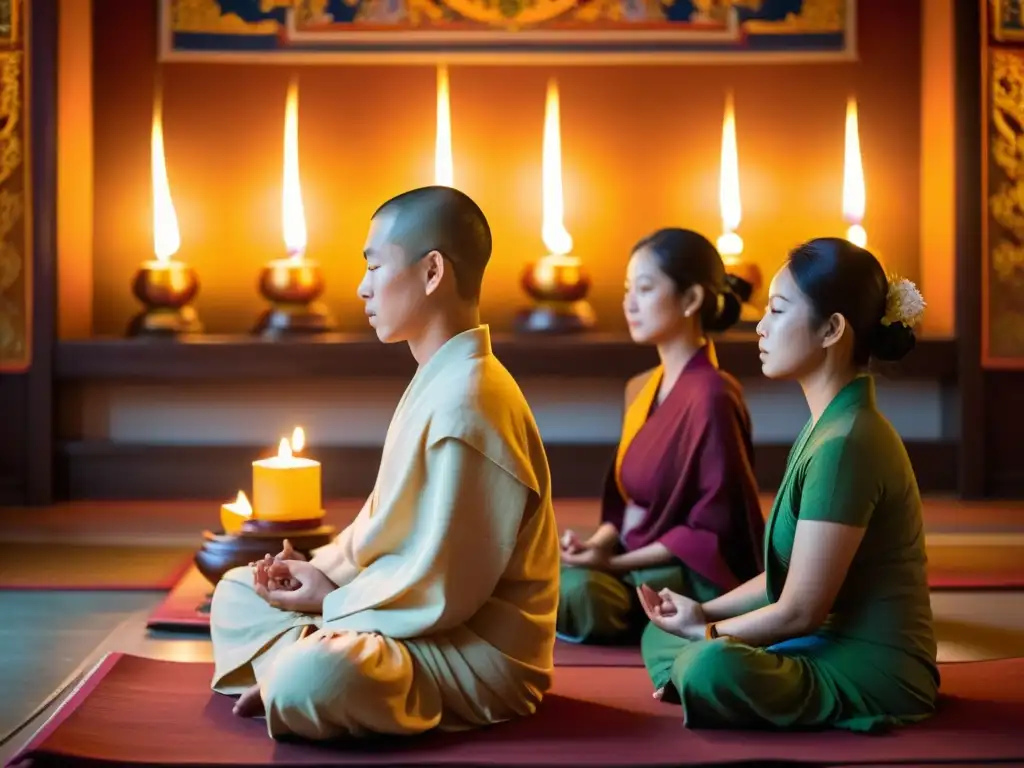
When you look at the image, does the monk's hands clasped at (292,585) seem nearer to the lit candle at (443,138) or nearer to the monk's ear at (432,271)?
the monk's ear at (432,271)

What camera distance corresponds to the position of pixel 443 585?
6.51ft

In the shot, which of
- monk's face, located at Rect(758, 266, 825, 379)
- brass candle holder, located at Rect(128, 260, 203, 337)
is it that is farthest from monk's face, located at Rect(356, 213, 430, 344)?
brass candle holder, located at Rect(128, 260, 203, 337)

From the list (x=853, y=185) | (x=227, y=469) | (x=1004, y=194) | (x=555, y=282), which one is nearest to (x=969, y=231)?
(x=1004, y=194)

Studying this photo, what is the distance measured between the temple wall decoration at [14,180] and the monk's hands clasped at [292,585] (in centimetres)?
232

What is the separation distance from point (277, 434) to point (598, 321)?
1010 millimetres

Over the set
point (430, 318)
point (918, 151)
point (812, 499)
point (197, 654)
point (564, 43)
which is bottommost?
point (197, 654)

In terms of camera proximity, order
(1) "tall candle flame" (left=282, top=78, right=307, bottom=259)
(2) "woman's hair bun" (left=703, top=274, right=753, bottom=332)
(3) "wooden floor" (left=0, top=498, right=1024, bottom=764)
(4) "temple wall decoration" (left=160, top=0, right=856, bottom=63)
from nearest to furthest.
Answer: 1. (3) "wooden floor" (left=0, top=498, right=1024, bottom=764)
2. (2) "woman's hair bun" (left=703, top=274, right=753, bottom=332)
3. (1) "tall candle flame" (left=282, top=78, right=307, bottom=259)
4. (4) "temple wall decoration" (left=160, top=0, right=856, bottom=63)

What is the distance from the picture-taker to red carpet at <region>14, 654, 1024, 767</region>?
1.92 m

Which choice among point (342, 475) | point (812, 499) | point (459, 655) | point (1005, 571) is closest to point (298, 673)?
point (459, 655)

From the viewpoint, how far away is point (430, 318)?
2100mm

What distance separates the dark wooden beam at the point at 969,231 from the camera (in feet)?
13.9

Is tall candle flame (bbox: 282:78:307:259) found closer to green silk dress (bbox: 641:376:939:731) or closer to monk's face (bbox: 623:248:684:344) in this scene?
monk's face (bbox: 623:248:684:344)

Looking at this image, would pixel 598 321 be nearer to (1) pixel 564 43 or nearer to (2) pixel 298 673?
(1) pixel 564 43

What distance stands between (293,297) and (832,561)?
2.55 m
